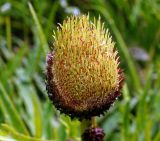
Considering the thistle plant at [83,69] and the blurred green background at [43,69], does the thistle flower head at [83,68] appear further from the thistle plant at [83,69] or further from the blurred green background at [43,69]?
the blurred green background at [43,69]

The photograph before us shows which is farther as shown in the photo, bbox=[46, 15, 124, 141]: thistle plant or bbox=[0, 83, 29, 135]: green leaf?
bbox=[0, 83, 29, 135]: green leaf

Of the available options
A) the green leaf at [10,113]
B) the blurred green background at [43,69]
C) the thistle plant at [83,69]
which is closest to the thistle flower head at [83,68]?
A: the thistle plant at [83,69]

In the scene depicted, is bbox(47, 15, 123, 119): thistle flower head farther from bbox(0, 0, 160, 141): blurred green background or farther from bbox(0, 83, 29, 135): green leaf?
bbox(0, 83, 29, 135): green leaf

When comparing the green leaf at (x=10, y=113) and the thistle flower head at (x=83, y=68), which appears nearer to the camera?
the thistle flower head at (x=83, y=68)

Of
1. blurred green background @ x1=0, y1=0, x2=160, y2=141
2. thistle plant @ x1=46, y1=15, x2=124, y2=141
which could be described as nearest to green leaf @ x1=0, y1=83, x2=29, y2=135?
blurred green background @ x1=0, y1=0, x2=160, y2=141

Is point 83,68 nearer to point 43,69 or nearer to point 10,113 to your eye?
point 43,69

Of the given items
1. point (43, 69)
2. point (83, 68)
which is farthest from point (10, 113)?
point (83, 68)
